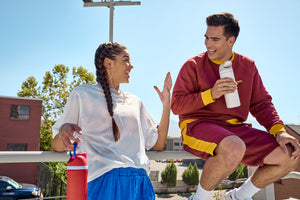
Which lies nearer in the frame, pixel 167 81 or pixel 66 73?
pixel 167 81

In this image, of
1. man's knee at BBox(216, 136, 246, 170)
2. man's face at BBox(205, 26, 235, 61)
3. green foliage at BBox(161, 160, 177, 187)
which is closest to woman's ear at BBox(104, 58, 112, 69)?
man's face at BBox(205, 26, 235, 61)

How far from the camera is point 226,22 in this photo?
6.14 ft

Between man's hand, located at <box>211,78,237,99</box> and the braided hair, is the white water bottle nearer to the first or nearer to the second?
man's hand, located at <box>211,78,237,99</box>

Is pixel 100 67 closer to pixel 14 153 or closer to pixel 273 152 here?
pixel 14 153

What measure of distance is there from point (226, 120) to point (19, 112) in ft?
65.7

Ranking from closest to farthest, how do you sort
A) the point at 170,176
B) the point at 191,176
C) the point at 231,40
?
the point at 231,40
the point at 191,176
the point at 170,176

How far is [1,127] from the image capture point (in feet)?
60.4

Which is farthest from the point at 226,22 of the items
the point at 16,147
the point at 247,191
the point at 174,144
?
the point at 174,144

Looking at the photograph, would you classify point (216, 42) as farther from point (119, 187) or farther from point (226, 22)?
point (119, 187)

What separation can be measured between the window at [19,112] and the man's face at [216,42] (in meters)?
19.8

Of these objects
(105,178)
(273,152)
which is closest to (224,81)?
(273,152)

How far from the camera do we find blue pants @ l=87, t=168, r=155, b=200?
1302 mm

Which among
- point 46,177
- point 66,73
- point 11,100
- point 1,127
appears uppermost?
point 66,73

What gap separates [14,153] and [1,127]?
64.6 ft
